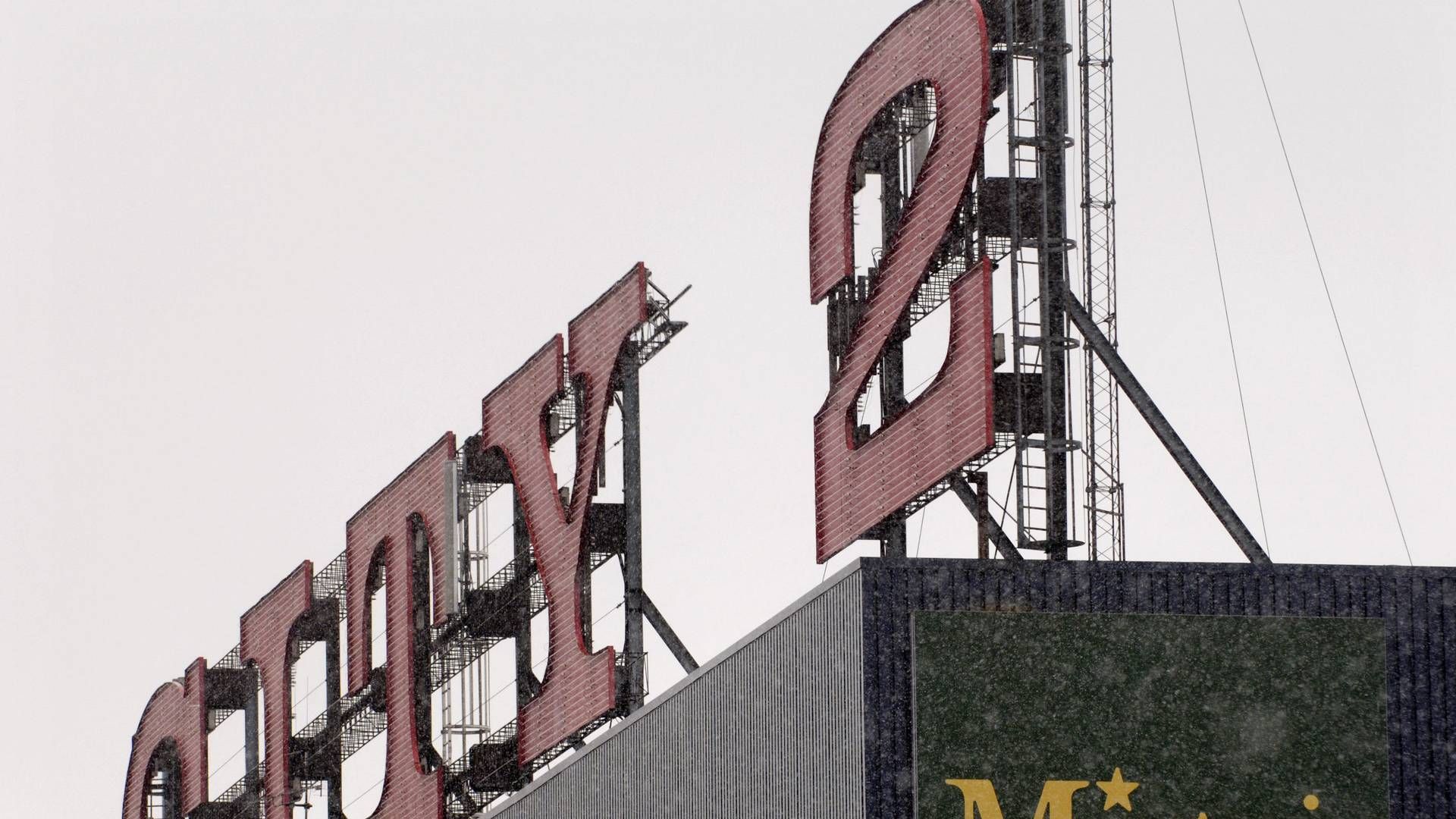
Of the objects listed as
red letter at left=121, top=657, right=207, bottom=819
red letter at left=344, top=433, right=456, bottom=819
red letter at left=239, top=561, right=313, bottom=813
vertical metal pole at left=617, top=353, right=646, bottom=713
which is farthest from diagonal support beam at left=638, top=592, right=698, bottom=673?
red letter at left=121, top=657, right=207, bottom=819

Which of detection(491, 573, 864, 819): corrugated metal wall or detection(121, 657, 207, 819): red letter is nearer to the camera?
detection(491, 573, 864, 819): corrugated metal wall

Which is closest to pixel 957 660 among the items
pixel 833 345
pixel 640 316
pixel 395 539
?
pixel 833 345

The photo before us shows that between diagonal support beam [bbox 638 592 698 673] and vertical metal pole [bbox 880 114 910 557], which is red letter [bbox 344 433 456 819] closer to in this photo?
diagonal support beam [bbox 638 592 698 673]

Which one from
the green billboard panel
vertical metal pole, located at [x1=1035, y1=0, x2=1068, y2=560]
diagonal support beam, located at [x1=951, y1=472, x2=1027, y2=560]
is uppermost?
Result: vertical metal pole, located at [x1=1035, y1=0, x2=1068, y2=560]

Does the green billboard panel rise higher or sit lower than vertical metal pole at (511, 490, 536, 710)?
lower

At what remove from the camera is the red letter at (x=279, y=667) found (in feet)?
247

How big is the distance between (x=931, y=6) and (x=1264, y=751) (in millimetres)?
14043

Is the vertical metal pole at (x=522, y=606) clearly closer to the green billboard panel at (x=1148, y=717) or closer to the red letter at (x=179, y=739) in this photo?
the red letter at (x=179, y=739)

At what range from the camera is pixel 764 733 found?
4747cm

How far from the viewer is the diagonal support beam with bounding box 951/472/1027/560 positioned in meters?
48.8

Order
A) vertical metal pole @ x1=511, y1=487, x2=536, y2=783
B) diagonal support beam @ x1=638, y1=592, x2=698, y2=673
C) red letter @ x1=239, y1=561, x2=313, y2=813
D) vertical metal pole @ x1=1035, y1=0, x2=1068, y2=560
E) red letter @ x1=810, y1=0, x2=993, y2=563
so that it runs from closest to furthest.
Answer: red letter @ x1=810, y1=0, x2=993, y2=563 < vertical metal pole @ x1=1035, y1=0, x2=1068, y2=560 < diagonal support beam @ x1=638, y1=592, x2=698, y2=673 < vertical metal pole @ x1=511, y1=487, x2=536, y2=783 < red letter @ x1=239, y1=561, x2=313, y2=813

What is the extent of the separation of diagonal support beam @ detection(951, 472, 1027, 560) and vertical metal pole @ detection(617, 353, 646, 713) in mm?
13050

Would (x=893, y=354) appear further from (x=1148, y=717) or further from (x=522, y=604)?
(x=522, y=604)

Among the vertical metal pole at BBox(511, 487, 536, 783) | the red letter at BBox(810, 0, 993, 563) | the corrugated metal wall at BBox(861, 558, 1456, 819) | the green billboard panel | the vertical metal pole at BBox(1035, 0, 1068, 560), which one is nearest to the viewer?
the green billboard panel
